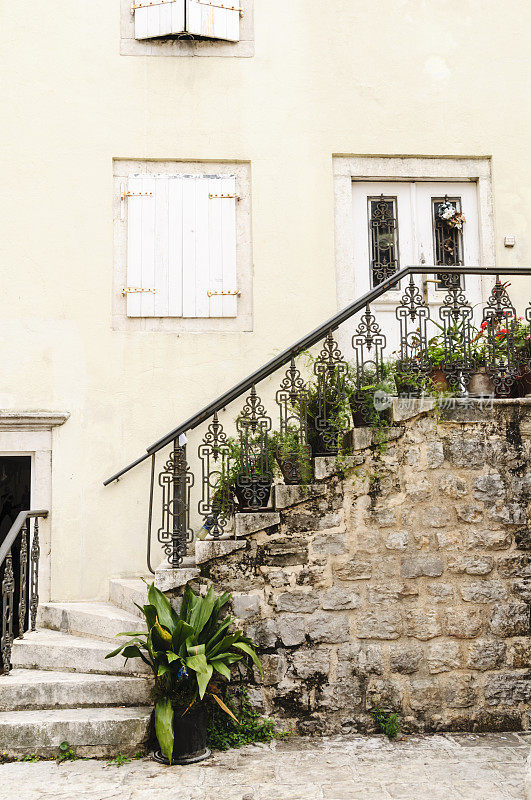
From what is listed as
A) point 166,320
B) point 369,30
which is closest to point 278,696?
point 166,320

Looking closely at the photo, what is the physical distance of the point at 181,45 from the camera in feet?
23.3

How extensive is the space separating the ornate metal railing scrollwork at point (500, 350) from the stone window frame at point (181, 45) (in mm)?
3562

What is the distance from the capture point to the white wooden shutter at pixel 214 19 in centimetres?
699

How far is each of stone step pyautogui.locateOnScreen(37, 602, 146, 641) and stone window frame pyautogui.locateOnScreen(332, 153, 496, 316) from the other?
3338 mm

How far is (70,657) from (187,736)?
1.16 m

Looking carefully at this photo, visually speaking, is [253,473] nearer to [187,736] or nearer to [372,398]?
[372,398]

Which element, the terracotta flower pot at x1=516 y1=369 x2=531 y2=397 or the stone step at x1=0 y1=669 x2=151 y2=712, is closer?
the stone step at x1=0 y1=669 x2=151 y2=712

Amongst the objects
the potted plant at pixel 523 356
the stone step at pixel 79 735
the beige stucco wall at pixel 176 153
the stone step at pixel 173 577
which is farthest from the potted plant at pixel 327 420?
the stone step at pixel 79 735

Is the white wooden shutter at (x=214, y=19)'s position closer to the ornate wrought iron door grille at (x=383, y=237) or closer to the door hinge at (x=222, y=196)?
the door hinge at (x=222, y=196)

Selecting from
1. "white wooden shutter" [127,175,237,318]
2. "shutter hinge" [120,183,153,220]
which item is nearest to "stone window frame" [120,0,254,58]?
"white wooden shutter" [127,175,237,318]

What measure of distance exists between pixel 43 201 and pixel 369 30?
11.5 feet

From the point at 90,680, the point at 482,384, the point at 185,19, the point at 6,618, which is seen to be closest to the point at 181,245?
the point at 185,19

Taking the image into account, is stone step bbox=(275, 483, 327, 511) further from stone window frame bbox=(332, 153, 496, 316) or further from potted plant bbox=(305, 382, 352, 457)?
stone window frame bbox=(332, 153, 496, 316)

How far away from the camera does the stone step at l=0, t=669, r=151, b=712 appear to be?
5059 millimetres
